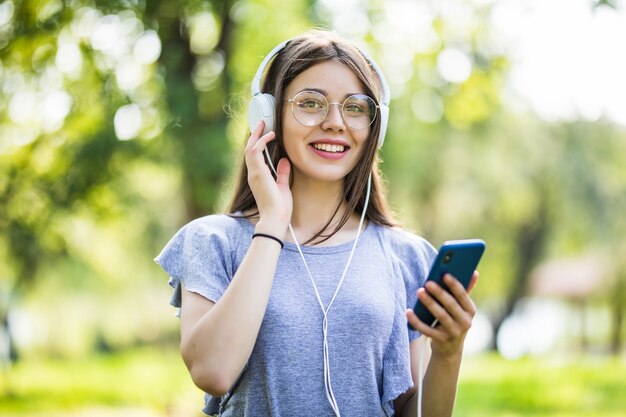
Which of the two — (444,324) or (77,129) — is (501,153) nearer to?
(77,129)

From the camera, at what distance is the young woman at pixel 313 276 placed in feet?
6.02

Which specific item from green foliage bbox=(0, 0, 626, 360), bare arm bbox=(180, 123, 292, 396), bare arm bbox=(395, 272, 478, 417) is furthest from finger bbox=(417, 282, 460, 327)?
green foliage bbox=(0, 0, 626, 360)

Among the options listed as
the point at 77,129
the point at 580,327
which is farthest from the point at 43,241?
the point at 580,327

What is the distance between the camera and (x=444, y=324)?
5.90ft

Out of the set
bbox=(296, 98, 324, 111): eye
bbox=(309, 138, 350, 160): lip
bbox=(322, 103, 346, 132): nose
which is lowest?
bbox=(309, 138, 350, 160): lip

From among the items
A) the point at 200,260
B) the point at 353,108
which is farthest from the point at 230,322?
the point at 353,108

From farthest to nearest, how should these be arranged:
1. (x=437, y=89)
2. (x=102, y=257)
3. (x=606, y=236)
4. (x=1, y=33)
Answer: (x=606, y=236)
(x=102, y=257)
(x=437, y=89)
(x=1, y=33)

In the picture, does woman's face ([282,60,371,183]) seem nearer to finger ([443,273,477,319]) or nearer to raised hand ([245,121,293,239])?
raised hand ([245,121,293,239])

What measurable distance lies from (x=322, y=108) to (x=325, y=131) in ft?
0.20

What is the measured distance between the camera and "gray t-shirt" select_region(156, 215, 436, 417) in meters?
1.94

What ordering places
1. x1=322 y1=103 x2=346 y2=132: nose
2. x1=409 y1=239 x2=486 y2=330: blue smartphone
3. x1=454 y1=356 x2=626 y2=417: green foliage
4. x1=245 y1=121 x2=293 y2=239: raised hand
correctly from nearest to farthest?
x1=409 y1=239 x2=486 y2=330: blue smartphone
x1=245 y1=121 x2=293 y2=239: raised hand
x1=322 y1=103 x2=346 y2=132: nose
x1=454 y1=356 x2=626 y2=417: green foliage

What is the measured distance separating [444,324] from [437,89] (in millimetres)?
8798

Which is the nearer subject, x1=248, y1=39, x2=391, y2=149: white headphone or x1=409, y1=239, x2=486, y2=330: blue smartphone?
x1=409, y1=239, x2=486, y2=330: blue smartphone

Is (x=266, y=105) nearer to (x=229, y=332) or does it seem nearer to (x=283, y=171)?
(x=283, y=171)
